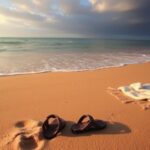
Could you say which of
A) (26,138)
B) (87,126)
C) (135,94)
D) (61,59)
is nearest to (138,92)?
(135,94)

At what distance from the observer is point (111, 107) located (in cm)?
362

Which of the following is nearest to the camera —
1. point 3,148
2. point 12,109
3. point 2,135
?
point 3,148

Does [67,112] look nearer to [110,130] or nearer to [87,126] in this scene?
[87,126]

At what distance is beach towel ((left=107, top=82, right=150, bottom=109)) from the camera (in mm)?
3799

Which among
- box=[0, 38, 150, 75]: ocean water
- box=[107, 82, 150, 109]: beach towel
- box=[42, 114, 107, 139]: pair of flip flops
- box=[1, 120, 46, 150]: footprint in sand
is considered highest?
box=[0, 38, 150, 75]: ocean water

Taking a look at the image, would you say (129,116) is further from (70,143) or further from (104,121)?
(70,143)

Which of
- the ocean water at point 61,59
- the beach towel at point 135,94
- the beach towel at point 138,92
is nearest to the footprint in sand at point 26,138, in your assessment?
the beach towel at point 135,94

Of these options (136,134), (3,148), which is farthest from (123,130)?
(3,148)

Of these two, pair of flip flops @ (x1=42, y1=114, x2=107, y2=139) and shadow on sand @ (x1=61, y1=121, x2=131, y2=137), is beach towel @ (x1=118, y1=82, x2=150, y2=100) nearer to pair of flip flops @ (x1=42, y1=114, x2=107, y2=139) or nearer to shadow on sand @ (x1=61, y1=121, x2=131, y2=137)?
shadow on sand @ (x1=61, y1=121, x2=131, y2=137)

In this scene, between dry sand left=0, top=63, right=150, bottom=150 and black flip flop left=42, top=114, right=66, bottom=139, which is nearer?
dry sand left=0, top=63, right=150, bottom=150

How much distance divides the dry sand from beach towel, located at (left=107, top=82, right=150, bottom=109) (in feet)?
0.52

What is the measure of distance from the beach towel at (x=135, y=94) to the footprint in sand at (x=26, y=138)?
77.4 inches

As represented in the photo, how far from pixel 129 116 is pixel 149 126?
1.34 feet

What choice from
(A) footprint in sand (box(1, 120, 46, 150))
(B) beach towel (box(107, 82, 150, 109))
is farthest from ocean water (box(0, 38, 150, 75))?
(A) footprint in sand (box(1, 120, 46, 150))
